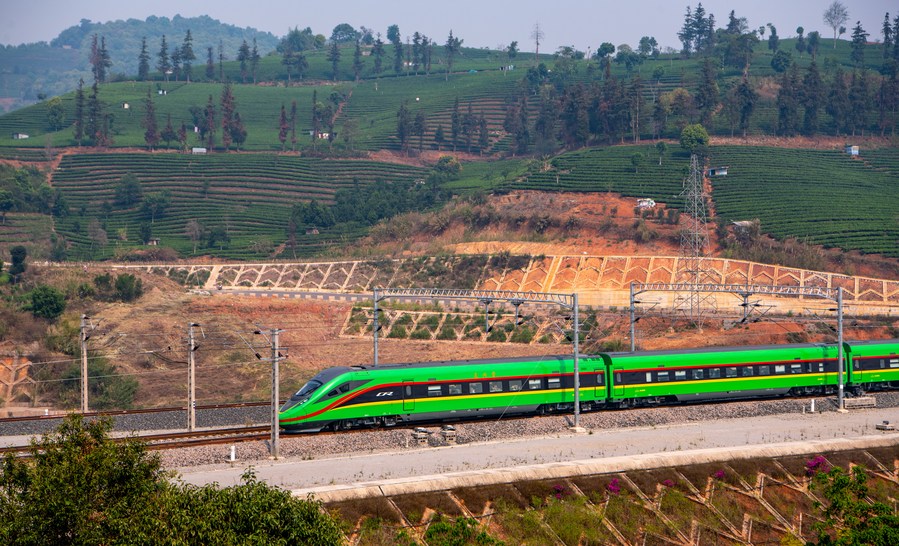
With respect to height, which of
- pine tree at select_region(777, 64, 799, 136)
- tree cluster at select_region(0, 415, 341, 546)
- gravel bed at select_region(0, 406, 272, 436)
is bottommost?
gravel bed at select_region(0, 406, 272, 436)

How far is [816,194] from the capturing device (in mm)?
115875

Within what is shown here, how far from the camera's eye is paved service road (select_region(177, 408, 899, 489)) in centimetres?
3625

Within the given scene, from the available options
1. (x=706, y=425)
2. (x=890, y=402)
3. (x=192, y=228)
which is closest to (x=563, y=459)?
(x=706, y=425)

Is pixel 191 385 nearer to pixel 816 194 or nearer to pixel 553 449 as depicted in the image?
pixel 553 449

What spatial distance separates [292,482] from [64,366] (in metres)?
34.9

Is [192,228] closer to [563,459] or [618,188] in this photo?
[618,188]

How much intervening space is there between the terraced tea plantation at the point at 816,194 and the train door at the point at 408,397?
66.5 meters

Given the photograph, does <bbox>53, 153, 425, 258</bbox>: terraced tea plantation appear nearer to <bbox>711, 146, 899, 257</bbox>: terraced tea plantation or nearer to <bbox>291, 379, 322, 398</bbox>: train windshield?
<bbox>711, 146, 899, 257</bbox>: terraced tea plantation

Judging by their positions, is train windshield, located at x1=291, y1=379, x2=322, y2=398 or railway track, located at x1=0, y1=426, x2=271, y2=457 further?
train windshield, located at x1=291, y1=379, x2=322, y2=398

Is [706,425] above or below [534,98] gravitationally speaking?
below

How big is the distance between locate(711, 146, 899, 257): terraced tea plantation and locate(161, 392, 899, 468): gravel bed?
165 feet

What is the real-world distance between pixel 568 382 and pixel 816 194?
79268 mm

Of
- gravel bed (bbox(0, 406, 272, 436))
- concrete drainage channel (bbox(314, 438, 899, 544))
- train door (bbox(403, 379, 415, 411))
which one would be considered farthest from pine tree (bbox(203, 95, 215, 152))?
concrete drainage channel (bbox(314, 438, 899, 544))

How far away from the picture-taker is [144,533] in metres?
23.1
